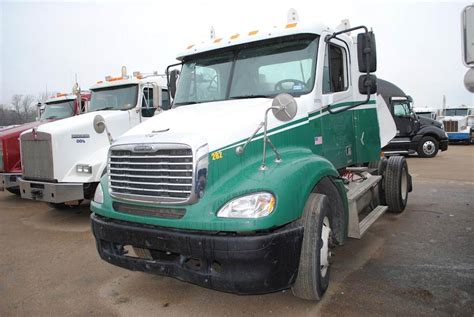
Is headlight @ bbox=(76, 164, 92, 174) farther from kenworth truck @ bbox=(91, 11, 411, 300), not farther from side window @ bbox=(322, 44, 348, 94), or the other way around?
side window @ bbox=(322, 44, 348, 94)

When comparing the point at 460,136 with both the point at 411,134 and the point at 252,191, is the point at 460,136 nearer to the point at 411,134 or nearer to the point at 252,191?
the point at 411,134

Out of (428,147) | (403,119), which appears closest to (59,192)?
(403,119)

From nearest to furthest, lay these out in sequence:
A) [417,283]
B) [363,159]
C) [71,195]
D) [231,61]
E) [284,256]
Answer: [284,256] → [417,283] → [231,61] → [363,159] → [71,195]

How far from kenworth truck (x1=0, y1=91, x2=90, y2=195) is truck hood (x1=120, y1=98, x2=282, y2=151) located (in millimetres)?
4814

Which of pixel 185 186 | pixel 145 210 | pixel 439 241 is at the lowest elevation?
pixel 439 241

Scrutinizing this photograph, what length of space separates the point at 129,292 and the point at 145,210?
3.65ft

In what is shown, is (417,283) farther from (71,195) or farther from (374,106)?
(71,195)

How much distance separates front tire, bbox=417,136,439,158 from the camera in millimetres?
17031

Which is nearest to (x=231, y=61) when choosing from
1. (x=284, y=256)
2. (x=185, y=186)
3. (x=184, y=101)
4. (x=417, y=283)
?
(x=184, y=101)

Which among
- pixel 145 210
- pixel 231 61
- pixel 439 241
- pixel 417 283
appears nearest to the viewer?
pixel 145 210

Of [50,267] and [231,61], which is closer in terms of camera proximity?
[231,61]

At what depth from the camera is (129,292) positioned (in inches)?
154

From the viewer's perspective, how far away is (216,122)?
3520 mm

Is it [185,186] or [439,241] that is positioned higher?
[185,186]
